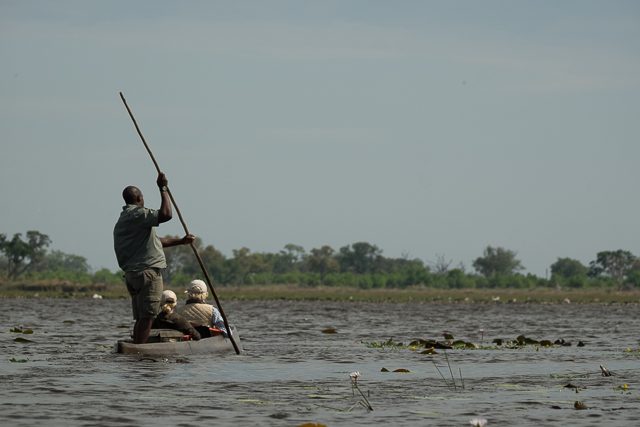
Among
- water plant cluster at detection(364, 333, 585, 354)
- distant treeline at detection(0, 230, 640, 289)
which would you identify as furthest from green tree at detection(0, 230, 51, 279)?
water plant cluster at detection(364, 333, 585, 354)

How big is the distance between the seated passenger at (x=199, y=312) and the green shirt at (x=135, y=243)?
4.69 ft

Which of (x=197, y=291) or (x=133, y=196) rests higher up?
(x=133, y=196)

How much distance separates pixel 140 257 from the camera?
52.5ft

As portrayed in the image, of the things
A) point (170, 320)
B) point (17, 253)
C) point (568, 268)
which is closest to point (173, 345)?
point (170, 320)

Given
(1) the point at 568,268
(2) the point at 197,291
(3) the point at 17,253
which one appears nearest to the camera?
(2) the point at 197,291

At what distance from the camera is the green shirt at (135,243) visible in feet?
52.1

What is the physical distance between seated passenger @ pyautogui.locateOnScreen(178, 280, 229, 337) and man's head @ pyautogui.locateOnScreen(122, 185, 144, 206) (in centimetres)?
183

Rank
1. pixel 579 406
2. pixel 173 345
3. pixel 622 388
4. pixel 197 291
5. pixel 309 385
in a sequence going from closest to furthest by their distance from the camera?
pixel 579 406 < pixel 622 388 < pixel 309 385 < pixel 173 345 < pixel 197 291

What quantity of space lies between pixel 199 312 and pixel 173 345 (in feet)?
4.70

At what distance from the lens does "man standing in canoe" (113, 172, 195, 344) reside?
626 inches

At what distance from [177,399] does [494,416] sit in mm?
3064

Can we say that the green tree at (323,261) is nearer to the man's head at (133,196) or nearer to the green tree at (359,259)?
the green tree at (359,259)

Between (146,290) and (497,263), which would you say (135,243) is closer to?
(146,290)

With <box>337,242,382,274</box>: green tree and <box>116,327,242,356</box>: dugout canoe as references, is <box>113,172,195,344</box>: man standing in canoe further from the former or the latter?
<box>337,242,382,274</box>: green tree
